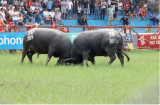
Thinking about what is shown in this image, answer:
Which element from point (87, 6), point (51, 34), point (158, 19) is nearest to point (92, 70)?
point (51, 34)

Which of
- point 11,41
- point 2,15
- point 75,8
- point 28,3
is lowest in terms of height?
point 11,41

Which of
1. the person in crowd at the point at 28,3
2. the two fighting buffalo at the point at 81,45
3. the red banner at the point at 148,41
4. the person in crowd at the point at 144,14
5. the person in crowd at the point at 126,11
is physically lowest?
the red banner at the point at 148,41

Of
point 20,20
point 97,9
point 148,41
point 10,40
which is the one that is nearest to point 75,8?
point 97,9

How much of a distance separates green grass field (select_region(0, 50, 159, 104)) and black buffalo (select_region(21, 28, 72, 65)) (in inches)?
29.3

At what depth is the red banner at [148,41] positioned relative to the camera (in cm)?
2450

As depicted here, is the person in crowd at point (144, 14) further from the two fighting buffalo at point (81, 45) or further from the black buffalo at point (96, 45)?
the black buffalo at point (96, 45)

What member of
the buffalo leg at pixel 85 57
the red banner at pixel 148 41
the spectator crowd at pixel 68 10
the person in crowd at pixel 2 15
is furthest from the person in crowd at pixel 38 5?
the buffalo leg at pixel 85 57

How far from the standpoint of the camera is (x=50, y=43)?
15.7 metres

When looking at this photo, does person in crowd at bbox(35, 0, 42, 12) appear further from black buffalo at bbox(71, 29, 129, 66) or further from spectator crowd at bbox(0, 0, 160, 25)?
black buffalo at bbox(71, 29, 129, 66)

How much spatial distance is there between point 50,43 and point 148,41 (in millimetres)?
9952

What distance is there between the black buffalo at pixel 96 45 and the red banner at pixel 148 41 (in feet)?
30.1

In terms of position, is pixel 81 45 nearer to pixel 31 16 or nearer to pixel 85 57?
pixel 85 57

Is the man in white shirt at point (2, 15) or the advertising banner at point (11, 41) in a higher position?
the man in white shirt at point (2, 15)

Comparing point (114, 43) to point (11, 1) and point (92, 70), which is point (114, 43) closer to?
point (92, 70)
